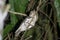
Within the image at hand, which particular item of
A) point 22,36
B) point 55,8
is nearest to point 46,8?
point 55,8

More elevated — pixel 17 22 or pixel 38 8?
pixel 38 8

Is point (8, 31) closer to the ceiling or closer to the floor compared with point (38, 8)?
closer to the floor

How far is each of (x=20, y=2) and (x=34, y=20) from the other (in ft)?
0.56

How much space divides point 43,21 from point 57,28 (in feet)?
0.41

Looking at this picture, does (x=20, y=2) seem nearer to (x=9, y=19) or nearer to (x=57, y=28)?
(x=9, y=19)

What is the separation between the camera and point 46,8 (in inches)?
51.4

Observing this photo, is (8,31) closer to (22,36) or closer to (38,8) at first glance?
(22,36)

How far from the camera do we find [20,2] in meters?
1.24

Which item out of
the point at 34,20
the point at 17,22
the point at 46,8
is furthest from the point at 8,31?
the point at 46,8

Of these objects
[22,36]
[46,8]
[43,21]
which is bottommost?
[22,36]

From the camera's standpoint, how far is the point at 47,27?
4.30 ft

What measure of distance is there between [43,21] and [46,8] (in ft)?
0.35

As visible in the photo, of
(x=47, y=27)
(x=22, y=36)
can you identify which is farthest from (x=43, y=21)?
(x=22, y=36)

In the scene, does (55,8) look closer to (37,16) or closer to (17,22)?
(37,16)
